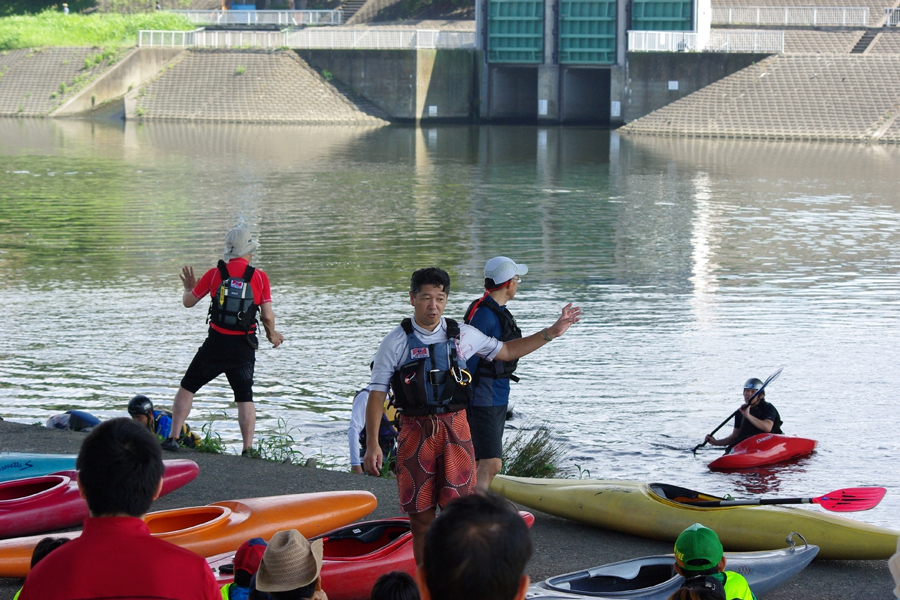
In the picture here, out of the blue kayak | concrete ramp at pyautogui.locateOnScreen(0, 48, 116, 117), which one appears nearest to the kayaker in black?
the blue kayak

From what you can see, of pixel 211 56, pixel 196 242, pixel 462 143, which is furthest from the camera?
pixel 211 56

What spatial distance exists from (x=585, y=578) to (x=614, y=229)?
14.8m

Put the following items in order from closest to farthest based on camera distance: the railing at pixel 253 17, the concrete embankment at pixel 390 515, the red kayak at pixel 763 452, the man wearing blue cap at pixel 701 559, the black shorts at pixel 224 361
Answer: the man wearing blue cap at pixel 701 559, the concrete embankment at pixel 390 515, the black shorts at pixel 224 361, the red kayak at pixel 763 452, the railing at pixel 253 17

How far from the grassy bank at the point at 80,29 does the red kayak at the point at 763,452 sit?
46.3 meters

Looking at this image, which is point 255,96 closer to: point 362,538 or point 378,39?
point 378,39

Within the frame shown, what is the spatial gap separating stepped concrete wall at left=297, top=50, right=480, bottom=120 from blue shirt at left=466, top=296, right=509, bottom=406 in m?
41.6

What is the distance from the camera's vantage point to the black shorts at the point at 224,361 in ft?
24.3

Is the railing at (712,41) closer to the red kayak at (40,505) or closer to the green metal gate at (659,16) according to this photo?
the green metal gate at (659,16)

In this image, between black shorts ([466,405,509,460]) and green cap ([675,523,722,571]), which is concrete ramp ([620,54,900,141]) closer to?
black shorts ([466,405,509,460])

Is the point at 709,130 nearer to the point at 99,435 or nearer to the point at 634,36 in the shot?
the point at 634,36

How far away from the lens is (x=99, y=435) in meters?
2.82

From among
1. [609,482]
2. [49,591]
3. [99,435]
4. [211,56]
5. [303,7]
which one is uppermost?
[303,7]

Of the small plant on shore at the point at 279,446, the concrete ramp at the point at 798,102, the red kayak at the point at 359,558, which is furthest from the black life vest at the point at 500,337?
the concrete ramp at the point at 798,102

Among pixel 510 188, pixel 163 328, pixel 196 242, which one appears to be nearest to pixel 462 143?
pixel 510 188
